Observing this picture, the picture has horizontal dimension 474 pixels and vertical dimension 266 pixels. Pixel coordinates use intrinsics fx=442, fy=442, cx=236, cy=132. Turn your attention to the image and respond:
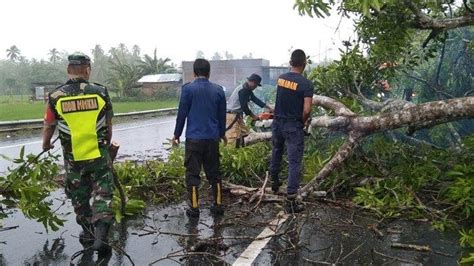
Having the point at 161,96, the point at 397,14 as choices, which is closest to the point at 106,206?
the point at 397,14

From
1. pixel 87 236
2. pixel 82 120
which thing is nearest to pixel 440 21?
pixel 82 120

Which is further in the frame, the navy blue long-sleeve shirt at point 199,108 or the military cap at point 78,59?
the navy blue long-sleeve shirt at point 199,108

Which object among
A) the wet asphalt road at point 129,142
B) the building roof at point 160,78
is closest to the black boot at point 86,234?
the wet asphalt road at point 129,142

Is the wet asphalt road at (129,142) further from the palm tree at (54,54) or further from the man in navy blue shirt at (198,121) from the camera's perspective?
the palm tree at (54,54)

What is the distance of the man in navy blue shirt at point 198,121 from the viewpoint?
5168mm

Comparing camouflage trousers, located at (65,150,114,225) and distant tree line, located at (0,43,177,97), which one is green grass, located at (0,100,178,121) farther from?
camouflage trousers, located at (65,150,114,225)

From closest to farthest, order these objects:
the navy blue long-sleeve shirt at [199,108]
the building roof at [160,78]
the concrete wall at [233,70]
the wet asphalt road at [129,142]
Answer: the navy blue long-sleeve shirt at [199,108]
the wet asphalt road at [129,142]
the concrete wall at [233,70]
the building roof at [160,78]

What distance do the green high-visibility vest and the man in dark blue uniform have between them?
7.65ft

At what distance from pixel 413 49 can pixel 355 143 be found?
274 cm

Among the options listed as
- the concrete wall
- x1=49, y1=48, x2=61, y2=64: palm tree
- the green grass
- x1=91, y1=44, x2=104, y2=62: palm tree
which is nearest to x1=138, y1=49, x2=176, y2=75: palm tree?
the green grass

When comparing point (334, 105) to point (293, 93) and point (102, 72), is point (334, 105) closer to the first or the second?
point (293, 93)

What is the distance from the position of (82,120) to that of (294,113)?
2555 mm

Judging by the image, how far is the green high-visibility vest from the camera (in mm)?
4035

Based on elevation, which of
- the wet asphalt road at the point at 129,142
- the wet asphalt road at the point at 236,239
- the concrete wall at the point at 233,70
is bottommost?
the wet asphalt road at the point at 129,142
